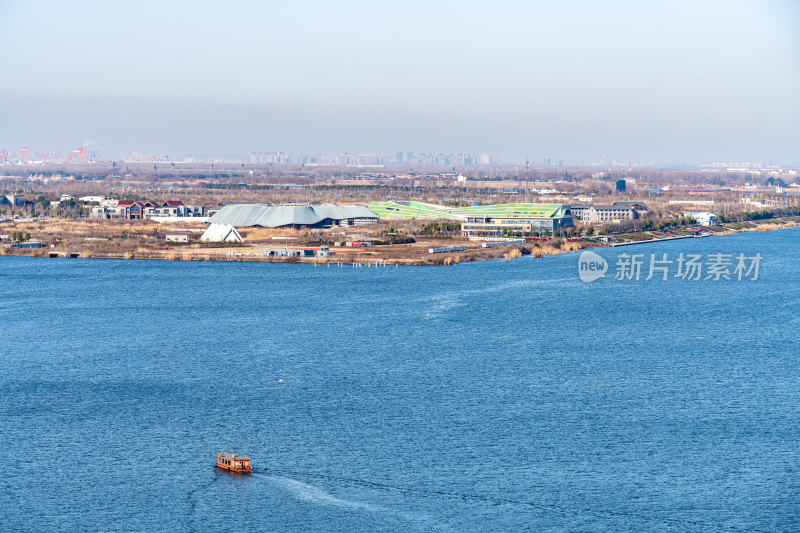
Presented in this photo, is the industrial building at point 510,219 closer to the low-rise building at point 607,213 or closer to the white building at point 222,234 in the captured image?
the low-rise building at point 607,213

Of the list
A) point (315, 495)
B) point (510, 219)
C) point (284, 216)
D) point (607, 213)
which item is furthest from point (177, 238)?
point (315, 495)

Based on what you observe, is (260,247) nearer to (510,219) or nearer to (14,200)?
(510,219)

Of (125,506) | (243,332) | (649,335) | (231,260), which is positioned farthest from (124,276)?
(125,506)

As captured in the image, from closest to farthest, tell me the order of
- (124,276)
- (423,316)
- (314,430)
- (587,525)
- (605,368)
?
(587,525) → (314,430) → (605,368) → (423,316) → (124,276)

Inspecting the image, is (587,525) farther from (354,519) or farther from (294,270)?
(294,270)

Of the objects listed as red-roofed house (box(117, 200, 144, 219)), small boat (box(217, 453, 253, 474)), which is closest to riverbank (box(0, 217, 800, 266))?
red-roofed house (box(117, 200, 144, 219))

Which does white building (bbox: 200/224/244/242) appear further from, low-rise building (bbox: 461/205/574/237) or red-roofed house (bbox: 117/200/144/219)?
red-roofed house (bbox: 117/200/144/219)
